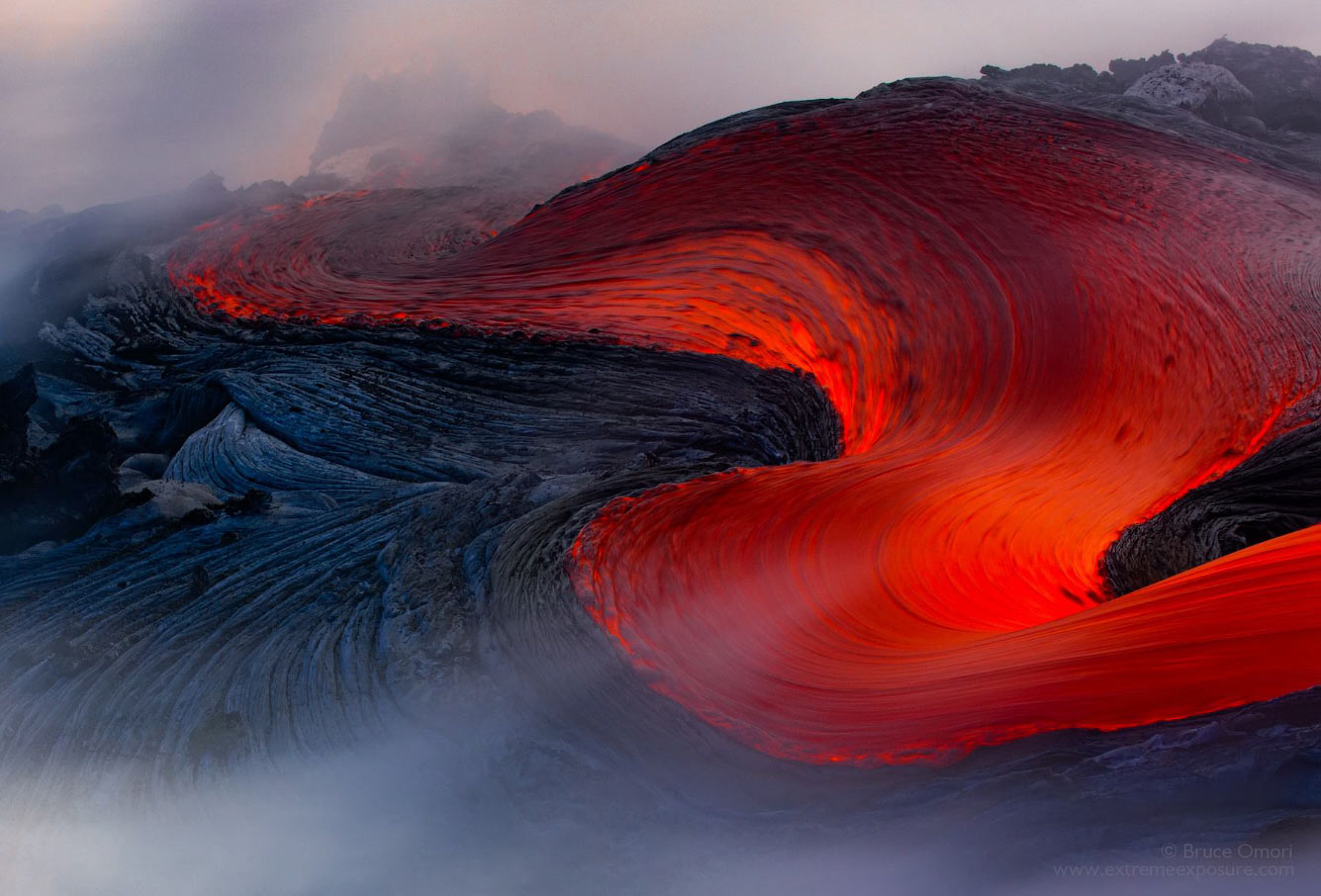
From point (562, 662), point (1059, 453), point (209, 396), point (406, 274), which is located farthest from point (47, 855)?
point (1059, 453)

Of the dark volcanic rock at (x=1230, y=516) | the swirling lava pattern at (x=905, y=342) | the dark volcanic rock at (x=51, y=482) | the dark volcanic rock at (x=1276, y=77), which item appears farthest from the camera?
the dark volcanic rock at (x=1276, y=77)

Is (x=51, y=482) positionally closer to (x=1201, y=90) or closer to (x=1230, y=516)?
(x=1230, y=516)

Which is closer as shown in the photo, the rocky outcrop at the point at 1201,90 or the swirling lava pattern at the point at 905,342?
the swirling lava pattern at the point at 905,342

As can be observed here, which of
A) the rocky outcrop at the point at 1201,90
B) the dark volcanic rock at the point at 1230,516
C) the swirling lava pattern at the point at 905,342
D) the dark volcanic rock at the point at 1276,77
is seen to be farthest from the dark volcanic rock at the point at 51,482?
the dark volcanic rock at the point at 1276,77

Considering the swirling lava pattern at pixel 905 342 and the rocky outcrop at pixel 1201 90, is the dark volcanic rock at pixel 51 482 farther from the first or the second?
the rocky outcrop at pixel 1201 90

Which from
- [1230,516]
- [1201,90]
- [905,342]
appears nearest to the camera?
[1230,516]

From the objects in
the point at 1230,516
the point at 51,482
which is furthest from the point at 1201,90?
the point at 51,482

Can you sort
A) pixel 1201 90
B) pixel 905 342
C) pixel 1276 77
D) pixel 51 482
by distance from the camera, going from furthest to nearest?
pixel 1276 77 < pixel 1201 90 < pixel 905 342 < pixel 51 482

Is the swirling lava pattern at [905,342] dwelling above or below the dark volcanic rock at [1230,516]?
above

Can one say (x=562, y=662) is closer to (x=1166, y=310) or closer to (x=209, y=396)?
(x=209, y=396)
